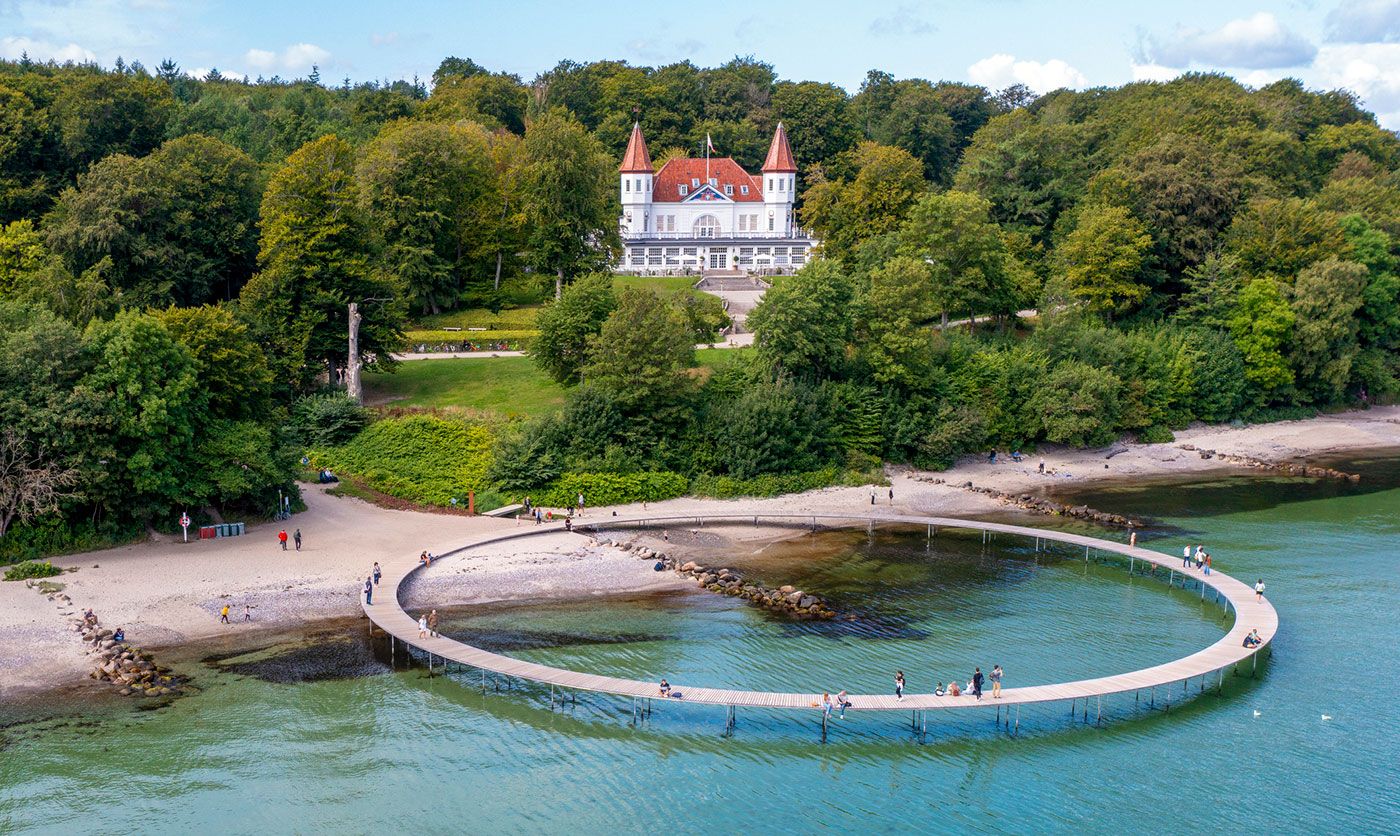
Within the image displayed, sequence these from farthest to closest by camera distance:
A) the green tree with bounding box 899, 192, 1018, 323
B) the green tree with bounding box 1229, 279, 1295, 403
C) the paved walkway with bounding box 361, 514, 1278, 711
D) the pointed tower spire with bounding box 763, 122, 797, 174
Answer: the pointed tower spire with bounding box 763, 122, 797, 174 < the green tree with bounding box 1229, 279, 1295, 403 < the green tree with bounding box 899, 192, 1018, 323 < the paved walkway with bounding box 361, 514, 1278, 711

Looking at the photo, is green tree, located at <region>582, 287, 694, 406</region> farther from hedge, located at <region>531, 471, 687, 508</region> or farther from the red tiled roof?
the red tiled roof

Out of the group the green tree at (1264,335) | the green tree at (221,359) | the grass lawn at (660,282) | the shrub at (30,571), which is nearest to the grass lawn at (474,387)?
the green tree at (221,359)

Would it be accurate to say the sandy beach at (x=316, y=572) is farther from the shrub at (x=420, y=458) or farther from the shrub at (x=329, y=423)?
the shrub at (x=329, y=423)

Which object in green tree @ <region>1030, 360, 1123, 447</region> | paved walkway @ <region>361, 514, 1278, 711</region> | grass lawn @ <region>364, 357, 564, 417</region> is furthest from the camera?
green tree @ <region>1030, 360, 1123, 447</region>

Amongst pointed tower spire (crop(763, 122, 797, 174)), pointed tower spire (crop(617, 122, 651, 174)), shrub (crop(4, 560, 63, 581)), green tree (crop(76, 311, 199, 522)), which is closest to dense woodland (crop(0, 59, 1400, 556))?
green tree (crop(76, 311, 199, 522))

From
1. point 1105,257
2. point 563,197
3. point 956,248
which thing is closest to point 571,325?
point 563,197

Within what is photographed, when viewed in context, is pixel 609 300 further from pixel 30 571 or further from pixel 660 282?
pixel 660 282

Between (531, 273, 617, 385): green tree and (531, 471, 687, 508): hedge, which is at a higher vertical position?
(531, 273, 617, 385): green tree
